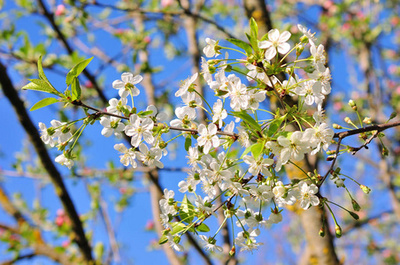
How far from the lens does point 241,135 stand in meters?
0.98

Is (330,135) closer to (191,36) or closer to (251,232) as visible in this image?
(251,232)

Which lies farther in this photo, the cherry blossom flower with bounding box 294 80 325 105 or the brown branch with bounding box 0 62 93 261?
the brown branch with bounding box 0 62 93 261

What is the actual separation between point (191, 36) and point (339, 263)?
2.86m

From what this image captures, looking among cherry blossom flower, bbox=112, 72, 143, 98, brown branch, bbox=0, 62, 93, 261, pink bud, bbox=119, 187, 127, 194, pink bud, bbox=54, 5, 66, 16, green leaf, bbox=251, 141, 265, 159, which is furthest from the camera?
pink bud, bbox=119, 187, 127, 194

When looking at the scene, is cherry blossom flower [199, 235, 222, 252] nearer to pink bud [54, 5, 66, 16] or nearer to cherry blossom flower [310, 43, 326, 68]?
cherry blossom flower [310, 43, 326, 68]

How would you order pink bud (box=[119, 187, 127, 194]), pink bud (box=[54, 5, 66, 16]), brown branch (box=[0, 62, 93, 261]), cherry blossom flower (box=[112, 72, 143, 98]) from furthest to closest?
pink bud (box=[119, 187, 127, 194]), pink bud (box=[54, 5, 66, 16]), brown branch (box=[0, 62, 93, 261]), cherry blossom flower (box=[112, 72, 143, 98])

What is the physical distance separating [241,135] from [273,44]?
0.89 ft

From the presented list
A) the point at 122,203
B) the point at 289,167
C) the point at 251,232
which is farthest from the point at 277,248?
the point at 251,232

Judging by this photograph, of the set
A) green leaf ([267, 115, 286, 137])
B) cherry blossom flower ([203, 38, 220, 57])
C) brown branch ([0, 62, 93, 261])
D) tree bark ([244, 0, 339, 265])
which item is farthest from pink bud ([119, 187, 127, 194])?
green leaf ([267, 115, 286, 137])

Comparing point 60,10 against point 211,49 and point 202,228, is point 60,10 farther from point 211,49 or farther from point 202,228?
point 202,228

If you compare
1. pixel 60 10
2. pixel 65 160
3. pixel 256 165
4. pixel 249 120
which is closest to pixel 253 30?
pixel 249 120

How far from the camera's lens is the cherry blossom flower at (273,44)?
0.93 m

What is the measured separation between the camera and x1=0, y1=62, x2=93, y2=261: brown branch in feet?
6.88

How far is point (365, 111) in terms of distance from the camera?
5281mm
